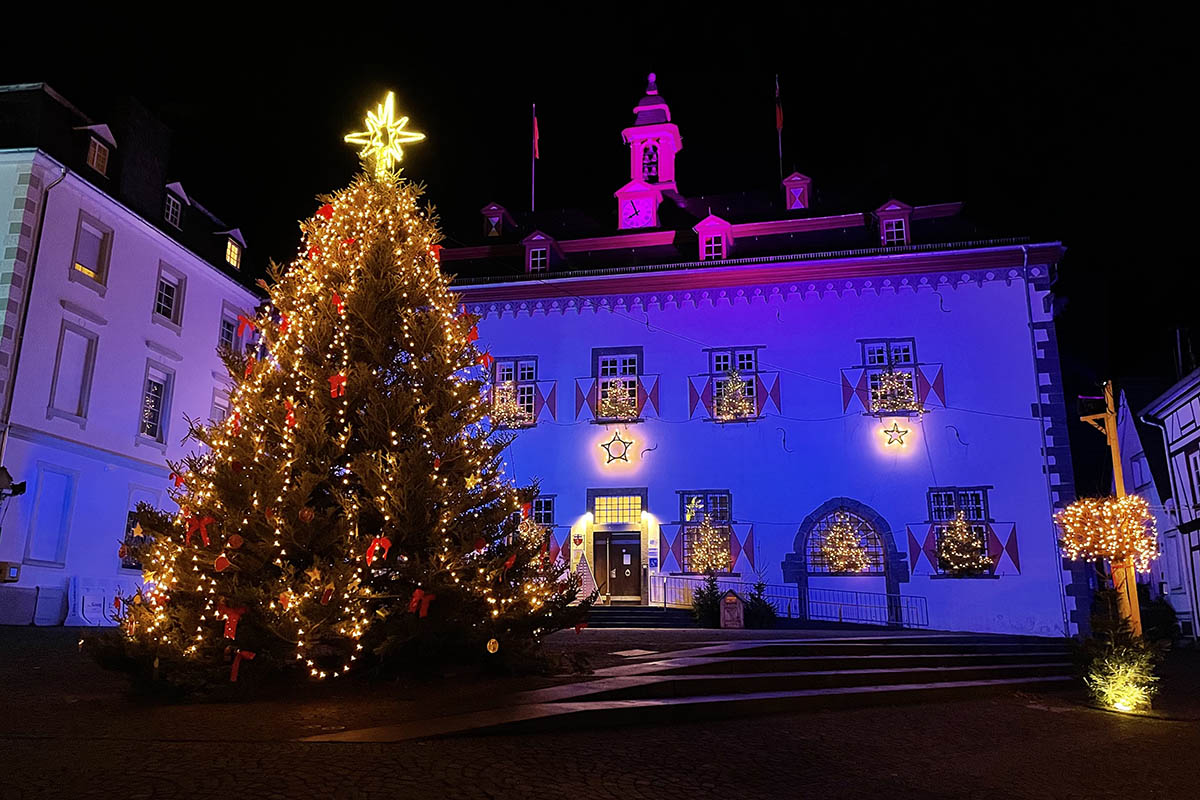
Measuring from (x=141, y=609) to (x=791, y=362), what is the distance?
634 inches

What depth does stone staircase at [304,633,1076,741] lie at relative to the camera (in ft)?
19.9

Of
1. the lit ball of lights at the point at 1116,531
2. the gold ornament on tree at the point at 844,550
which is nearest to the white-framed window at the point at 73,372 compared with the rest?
the gold ornament on tree at the point at 844,550

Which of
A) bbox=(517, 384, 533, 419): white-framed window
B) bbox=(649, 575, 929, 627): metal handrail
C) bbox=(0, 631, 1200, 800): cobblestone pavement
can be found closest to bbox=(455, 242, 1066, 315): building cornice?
bbox=(517, 384, 533, 419): white-framed window

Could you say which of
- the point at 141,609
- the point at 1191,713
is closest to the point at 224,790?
the point at 141,609

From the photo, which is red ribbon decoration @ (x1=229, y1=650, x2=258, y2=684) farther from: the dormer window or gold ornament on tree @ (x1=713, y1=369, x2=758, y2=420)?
the dormer window

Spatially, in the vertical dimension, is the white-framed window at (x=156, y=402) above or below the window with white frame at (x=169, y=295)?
below

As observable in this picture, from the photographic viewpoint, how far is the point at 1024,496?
18.6m

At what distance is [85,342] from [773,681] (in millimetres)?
16185

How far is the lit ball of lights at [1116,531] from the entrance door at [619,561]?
393 inches

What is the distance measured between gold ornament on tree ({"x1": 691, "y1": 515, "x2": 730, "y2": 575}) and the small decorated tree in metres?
4.70

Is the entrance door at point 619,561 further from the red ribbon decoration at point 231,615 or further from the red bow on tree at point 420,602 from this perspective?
the red ribbon decoration at point 231,615

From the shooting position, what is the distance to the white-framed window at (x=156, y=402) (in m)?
19.7

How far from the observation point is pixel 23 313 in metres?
16.1

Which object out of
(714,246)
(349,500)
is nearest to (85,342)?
(349,500)
